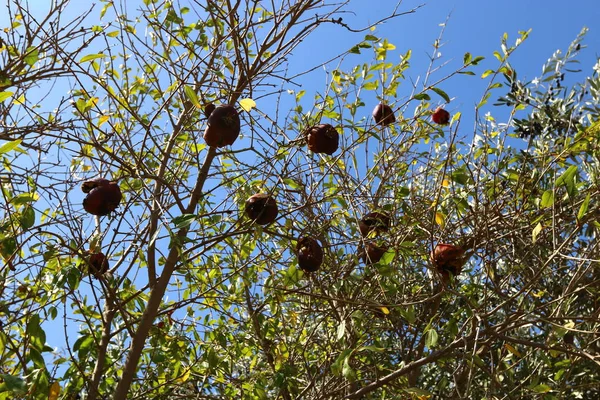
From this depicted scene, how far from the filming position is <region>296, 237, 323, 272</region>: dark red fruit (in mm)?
2535

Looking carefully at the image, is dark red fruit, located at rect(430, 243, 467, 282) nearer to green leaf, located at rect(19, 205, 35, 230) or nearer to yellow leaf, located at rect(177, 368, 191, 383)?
yellow leaf, located at rect(177, 368, 191, 383)

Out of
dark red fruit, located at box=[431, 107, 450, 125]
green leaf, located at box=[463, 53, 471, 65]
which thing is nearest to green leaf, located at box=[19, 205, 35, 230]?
green leaf, located at box=[463, 53, 471, 65]

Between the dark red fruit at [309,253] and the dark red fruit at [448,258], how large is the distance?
1.63ft

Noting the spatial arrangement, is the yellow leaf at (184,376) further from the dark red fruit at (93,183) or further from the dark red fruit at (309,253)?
the dark red fruit at (93,183)

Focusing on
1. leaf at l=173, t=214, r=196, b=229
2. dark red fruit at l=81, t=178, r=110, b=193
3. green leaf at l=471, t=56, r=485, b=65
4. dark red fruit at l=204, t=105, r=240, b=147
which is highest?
green leaf at l=471, t=56, r=485, b=65

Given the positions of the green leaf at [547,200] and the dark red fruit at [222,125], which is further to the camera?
the dark red fruit at [222,125]

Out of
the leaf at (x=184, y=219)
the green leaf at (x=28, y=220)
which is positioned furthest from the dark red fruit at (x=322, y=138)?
the green leaf at (x=28, y=220)

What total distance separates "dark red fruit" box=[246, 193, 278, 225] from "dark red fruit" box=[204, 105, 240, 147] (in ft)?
0.93

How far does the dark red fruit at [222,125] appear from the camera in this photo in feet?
7.91

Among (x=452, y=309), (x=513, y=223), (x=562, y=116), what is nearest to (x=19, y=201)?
(x=513, y=223)

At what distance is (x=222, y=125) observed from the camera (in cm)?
241

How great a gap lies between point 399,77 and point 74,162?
89.2 inches

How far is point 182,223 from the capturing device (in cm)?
179

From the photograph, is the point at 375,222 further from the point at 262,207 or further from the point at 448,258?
the point at 262,207
